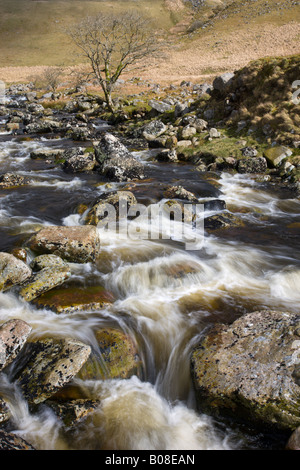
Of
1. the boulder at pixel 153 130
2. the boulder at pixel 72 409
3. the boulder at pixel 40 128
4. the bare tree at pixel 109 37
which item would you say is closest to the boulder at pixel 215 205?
the boulder at pixel 72 409

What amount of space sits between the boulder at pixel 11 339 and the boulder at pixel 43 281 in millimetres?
934

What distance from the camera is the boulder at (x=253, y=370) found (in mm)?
3945

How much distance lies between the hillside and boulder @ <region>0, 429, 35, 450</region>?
3464 cm

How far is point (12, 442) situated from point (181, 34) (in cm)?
11010

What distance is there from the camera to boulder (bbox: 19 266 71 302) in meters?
6.07

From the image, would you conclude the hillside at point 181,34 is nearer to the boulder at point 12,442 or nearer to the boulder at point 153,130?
the boulder at point 153,130

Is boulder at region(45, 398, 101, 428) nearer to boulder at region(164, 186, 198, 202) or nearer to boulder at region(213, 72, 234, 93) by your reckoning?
boulder at region(164, 186, 198, 202)

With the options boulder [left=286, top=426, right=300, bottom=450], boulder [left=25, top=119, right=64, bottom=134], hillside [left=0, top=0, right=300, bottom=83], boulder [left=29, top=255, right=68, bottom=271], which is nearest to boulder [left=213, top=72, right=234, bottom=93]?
boulder [left=25, top=119, right=64, bottom=134]

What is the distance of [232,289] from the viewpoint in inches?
273

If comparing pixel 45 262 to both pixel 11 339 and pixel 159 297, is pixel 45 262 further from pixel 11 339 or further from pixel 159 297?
pixel 159 297

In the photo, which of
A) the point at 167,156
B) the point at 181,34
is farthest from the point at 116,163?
the point at 181,34

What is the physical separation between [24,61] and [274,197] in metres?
87.4

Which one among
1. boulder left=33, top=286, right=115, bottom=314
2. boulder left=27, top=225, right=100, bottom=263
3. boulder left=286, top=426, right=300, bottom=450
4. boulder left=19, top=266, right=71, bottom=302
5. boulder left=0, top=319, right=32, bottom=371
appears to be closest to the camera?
boulder left=286, top=426, right=300, bottom=450
